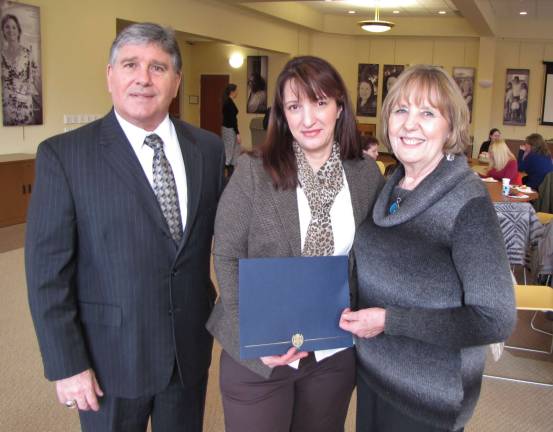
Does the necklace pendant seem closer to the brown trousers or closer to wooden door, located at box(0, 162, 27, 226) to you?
the brown trousers

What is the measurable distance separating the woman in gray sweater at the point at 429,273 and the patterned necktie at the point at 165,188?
56 cm

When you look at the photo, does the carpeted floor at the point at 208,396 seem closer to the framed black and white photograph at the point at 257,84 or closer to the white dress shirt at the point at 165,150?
the white dress shirt at the point at 165,150

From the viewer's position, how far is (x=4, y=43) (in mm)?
6613

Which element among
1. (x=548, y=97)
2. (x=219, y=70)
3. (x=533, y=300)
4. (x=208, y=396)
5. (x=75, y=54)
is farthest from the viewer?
(x=219, y=70)

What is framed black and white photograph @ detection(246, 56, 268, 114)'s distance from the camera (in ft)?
47.5

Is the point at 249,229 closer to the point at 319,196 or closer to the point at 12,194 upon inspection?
the point at 319,196

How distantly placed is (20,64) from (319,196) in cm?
632

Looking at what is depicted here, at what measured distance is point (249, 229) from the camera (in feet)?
5.51

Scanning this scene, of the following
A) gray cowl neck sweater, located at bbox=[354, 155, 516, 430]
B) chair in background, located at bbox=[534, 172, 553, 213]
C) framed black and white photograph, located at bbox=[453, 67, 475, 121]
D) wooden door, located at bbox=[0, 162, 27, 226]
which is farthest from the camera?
framed black and white photograph, located at bbox=[453, 67, 475, 121]

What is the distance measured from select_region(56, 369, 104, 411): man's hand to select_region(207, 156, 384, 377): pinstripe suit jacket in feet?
1.45

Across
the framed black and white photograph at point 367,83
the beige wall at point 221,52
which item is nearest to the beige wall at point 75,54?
the beige wall at point 221,52

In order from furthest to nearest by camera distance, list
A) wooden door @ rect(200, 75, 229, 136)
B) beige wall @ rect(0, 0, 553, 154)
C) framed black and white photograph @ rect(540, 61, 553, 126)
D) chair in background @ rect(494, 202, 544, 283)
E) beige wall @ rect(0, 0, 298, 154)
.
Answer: wooden door @ rect(200, 75, 229, 136), framed black and white photograph @ rect(540, 61, 553, 126), beige wall @ rect(0, 0, 553, 154), beige wall @ rect(0, 0, 298, 154), chair in background @ rect(494, 202, 544, 283)

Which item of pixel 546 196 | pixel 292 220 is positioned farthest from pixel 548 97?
pixel 292 220

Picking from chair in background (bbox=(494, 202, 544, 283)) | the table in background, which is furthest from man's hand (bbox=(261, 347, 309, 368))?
the table in background
